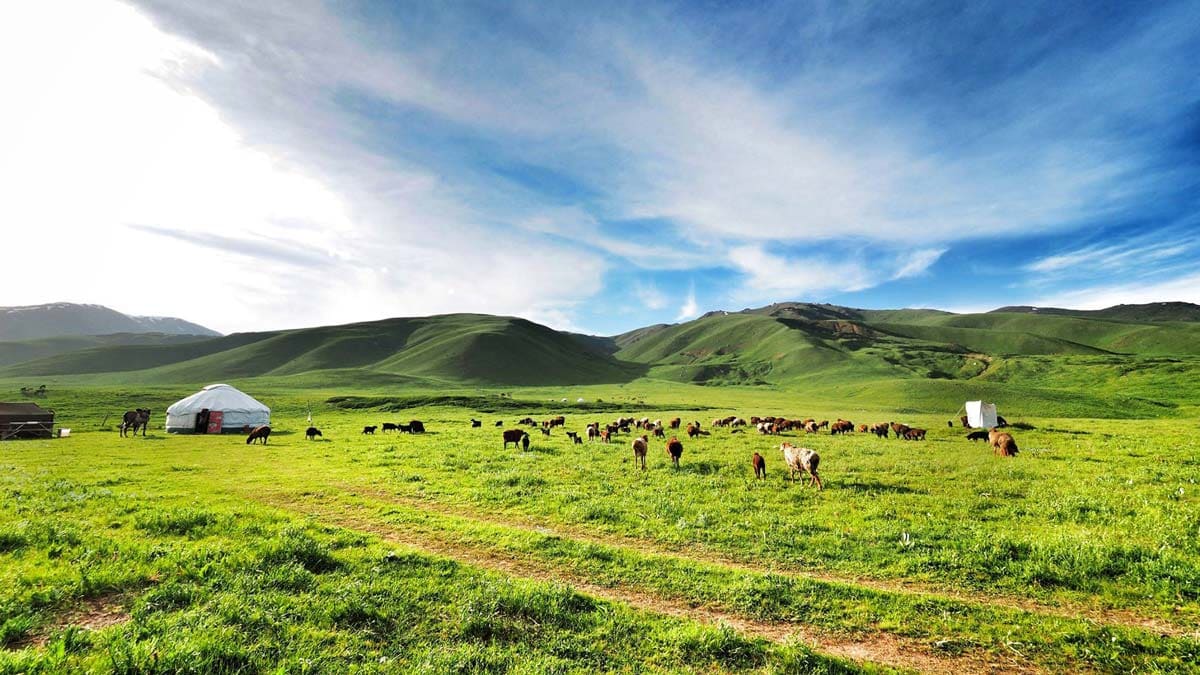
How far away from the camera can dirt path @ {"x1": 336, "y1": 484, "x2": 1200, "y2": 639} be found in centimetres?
859

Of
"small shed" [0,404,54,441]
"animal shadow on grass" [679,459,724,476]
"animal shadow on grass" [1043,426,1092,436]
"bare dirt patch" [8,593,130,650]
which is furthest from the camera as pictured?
"small shed" [0,404,54,441]

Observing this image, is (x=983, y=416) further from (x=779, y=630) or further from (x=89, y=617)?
(x=89, y=617)

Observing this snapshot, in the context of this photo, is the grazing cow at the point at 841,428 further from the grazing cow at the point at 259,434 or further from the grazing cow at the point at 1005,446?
the grazing cow at the point at 259,434

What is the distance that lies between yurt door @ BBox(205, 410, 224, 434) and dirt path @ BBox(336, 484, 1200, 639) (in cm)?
4744

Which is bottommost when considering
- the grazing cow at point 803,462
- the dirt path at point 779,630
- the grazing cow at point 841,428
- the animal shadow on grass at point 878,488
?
the grazing cow at point 841,428

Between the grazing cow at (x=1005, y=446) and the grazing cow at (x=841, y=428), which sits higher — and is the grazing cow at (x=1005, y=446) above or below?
above

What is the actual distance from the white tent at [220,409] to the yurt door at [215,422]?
0.48m

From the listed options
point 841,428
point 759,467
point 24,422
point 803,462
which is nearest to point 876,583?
point 803,462

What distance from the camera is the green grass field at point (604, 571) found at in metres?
7.23

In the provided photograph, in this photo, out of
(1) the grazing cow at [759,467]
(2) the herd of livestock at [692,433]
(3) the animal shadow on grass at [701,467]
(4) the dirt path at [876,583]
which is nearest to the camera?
(4) the dirt path at [876,583]

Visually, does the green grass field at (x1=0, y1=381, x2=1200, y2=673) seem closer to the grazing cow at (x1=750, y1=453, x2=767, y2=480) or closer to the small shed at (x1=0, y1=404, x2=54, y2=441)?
the grazing cow at (x1=750, y1=453, x2=767, y2=480)

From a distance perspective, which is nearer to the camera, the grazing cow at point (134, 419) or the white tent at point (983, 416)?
the grazing cow at point (134, 419)

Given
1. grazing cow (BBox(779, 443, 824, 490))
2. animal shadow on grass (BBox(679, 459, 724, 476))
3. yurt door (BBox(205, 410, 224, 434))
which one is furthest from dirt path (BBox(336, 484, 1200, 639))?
yurt door (BBox(205, 410, 224, 434))

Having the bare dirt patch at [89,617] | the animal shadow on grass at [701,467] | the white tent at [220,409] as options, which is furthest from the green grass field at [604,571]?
the white tent at [220,409]
